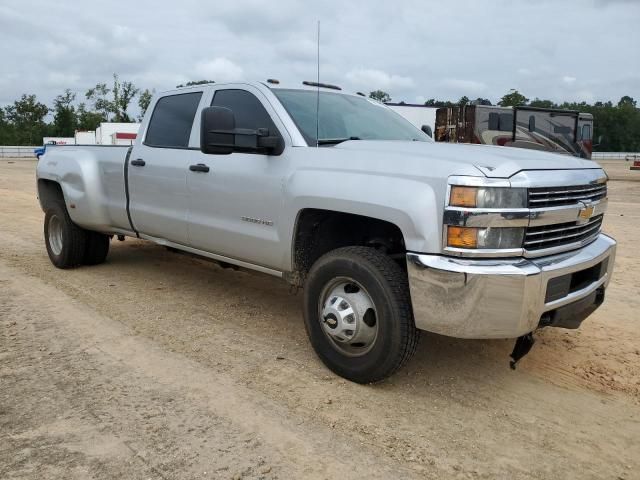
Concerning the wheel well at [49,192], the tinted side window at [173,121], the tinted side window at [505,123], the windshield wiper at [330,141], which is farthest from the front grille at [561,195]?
the tinted side window at [505,123]

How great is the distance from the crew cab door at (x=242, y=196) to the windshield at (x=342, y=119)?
0.63ft

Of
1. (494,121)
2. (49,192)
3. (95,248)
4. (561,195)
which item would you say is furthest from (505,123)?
(561,195)

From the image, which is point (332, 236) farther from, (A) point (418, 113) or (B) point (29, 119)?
(B) point (29, 119)

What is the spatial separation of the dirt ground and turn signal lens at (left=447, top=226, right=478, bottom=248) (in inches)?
39.5

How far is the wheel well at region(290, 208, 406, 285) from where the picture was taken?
3708 millimetres

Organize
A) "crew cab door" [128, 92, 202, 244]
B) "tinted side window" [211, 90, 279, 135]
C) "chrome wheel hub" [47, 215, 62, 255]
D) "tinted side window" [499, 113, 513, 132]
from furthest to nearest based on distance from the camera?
"tinted side window" [499, 113, 513, 132] < "chrome wheel hub" [47, 215, 62, 255] < "crew cab door" [128, 92, 202, 244] < "tinted side window" [211, 90, 279, 135]

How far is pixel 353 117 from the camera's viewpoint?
454 centimetres

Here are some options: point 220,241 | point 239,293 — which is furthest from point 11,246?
point 220,241


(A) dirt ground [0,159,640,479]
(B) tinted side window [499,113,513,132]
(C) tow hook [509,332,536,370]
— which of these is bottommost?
(A) dirt ground [0,159,640,479]

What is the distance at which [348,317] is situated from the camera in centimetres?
351

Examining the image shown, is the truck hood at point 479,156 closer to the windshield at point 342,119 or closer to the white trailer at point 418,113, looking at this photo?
the windshield at point 342,119

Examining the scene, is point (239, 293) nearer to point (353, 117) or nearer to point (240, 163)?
point (240, 163)

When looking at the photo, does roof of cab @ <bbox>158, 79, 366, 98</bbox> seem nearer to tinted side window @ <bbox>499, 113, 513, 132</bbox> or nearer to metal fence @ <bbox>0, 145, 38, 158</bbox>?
tinted side window @ <bbox>499, 113, 513, 132</bbox>

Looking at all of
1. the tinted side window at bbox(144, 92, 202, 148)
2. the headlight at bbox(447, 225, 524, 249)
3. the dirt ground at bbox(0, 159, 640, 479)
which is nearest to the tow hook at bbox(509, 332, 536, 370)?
the dirt ground at bbox(0, 159, 640, 479)
